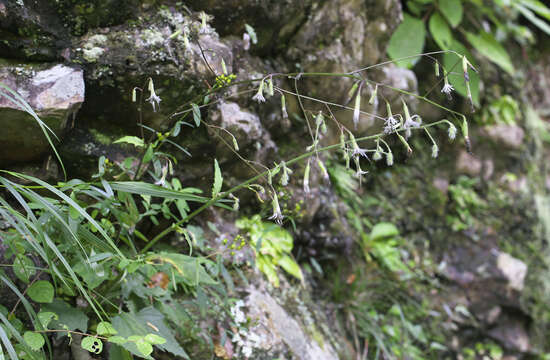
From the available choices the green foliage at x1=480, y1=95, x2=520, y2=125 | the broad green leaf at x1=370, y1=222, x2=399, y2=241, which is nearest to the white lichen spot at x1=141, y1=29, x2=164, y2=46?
the broad green leaf at x1=370, y1=222, x2=399, y2=241

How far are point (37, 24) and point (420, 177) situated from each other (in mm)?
3169

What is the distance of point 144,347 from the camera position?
46.3 inches

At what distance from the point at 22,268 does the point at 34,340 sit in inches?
10.0

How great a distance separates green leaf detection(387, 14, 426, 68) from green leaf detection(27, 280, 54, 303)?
2750mm

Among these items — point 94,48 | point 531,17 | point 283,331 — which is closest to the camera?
point 94,48

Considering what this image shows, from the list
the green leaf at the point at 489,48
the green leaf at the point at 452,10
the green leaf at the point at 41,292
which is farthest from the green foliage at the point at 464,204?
the green leaf at the point at 41,292

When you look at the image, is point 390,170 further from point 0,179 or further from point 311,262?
point 0,179

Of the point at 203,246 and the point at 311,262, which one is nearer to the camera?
the point at 203,246

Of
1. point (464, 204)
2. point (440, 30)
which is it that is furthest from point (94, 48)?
point (464, 204)

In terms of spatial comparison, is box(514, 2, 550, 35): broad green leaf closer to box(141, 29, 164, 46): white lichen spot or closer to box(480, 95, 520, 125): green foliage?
box(480, 95, 520, 125): green foliage

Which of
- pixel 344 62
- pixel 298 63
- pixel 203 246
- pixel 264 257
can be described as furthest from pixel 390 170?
pixel 203 246

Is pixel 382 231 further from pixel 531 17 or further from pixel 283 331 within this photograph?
pixel 531 17

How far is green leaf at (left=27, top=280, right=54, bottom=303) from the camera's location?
1312 millimetres

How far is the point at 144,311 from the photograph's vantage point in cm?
141
